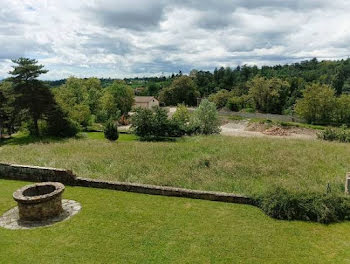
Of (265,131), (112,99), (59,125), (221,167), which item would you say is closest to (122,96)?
(112,99)

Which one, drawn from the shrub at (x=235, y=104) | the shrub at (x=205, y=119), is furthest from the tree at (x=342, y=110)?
the shrub at (x=205, y=119)

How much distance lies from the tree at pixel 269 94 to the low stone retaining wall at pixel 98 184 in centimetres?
4896

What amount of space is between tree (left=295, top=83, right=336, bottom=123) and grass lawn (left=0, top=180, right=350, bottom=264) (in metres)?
39.4

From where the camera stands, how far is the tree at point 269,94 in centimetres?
5503

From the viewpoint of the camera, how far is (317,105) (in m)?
43.2

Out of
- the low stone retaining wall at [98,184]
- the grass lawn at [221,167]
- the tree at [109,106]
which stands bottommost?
the grass lawn at [221,167]

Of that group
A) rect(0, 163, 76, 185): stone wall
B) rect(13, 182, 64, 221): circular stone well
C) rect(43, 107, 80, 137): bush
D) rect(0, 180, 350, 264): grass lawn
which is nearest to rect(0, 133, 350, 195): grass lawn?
rect(0, 163, 76, 185): stone wall

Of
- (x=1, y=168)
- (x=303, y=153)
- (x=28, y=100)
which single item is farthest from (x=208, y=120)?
(x=1, y=168)

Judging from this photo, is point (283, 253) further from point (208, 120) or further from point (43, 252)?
point (208, 120)

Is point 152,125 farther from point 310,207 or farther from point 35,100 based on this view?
point 310,207

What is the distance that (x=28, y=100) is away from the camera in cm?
2775

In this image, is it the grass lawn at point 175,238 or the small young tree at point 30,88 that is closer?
the grass lawn at point 175,238

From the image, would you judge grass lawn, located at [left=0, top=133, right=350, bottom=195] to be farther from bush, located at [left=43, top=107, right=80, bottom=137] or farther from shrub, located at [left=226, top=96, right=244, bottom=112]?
shrub, located at [left=226, top=96, right=244, bottom=112]

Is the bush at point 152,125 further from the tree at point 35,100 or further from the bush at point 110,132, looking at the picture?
the tree at point 35,100
